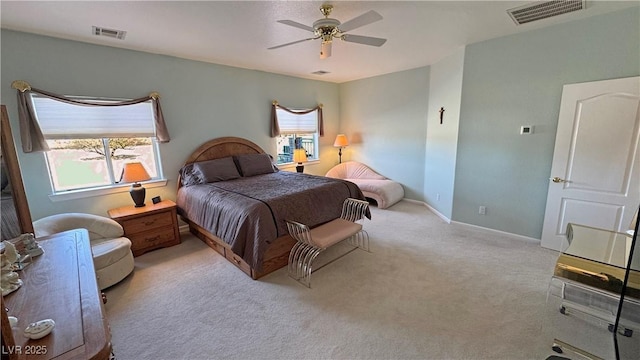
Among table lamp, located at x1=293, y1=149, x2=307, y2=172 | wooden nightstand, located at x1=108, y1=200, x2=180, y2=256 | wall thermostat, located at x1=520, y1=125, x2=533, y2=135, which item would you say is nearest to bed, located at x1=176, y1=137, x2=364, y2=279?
wooden nightstand, located at x1=108, y1=200, x2=180, y2=256

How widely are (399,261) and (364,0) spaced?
262 cm

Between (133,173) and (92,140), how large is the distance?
2.57 ft

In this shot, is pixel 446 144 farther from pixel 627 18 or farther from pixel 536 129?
pixel 627 18

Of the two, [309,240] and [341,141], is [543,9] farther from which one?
[341,141]

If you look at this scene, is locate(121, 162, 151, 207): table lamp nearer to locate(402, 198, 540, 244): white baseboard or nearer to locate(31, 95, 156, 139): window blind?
locate(31, 95, 156, 139): window blind

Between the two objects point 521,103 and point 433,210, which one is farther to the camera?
point 433,210

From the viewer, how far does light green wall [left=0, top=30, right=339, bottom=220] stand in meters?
2.77

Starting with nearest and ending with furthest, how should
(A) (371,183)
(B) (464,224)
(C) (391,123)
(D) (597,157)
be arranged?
(D) (597,157)
(B) (464,224)
(A) (371,183)
(C) (391,123)

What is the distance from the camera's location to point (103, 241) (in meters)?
2.65

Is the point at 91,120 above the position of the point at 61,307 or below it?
above

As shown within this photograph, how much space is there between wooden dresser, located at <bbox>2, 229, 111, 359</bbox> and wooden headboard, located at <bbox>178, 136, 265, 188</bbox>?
2.54 meters

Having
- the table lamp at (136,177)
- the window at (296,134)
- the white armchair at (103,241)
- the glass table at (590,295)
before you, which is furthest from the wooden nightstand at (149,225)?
the glass table at (590,295)

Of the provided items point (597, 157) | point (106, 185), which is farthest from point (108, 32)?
point (597, 157)

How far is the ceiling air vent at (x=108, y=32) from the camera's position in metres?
2.67
